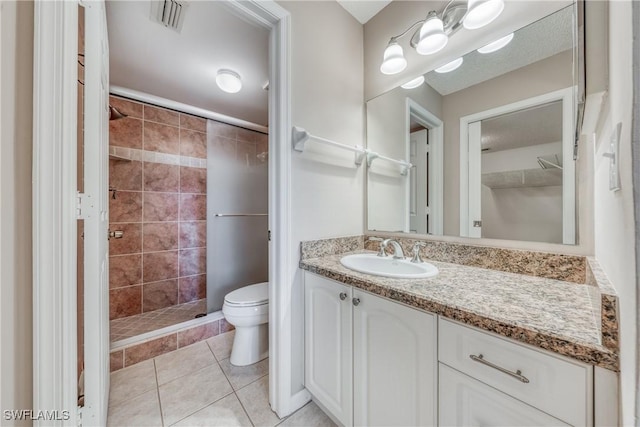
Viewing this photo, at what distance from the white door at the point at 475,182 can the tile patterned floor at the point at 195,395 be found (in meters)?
1.21

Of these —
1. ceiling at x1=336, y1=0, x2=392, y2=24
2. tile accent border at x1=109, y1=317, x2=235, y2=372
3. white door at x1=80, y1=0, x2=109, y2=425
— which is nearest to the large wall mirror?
ceiling at x1=336, y1=0, x2=392, y2=24

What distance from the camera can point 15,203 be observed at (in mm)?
640

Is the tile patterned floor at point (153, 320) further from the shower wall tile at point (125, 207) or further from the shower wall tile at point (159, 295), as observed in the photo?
the shower wall tile at point (125, 207)

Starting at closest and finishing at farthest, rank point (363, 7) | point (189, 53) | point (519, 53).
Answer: point (519, 53), point (363, 7), point (189, 53)

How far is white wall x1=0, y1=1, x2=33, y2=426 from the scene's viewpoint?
24.6 inches

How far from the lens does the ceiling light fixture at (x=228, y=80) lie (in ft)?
5.82

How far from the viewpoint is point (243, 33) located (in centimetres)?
144

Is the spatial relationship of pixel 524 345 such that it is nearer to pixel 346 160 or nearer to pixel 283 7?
pixel 346 160

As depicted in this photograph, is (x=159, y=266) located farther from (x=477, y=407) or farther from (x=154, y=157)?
(x=477, y=407)

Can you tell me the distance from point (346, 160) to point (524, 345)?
1.20m

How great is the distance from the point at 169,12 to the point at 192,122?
139 centimetres

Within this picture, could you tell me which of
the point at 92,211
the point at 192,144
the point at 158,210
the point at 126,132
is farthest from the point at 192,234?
the point at 92,211

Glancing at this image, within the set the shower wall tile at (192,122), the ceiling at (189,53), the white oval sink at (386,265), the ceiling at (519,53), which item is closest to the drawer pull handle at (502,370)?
the white oval sink at (386,265)

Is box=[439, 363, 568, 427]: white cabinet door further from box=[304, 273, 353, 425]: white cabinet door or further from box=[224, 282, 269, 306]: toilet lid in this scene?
box=[224, 282, 269, 306]: toilet lid
